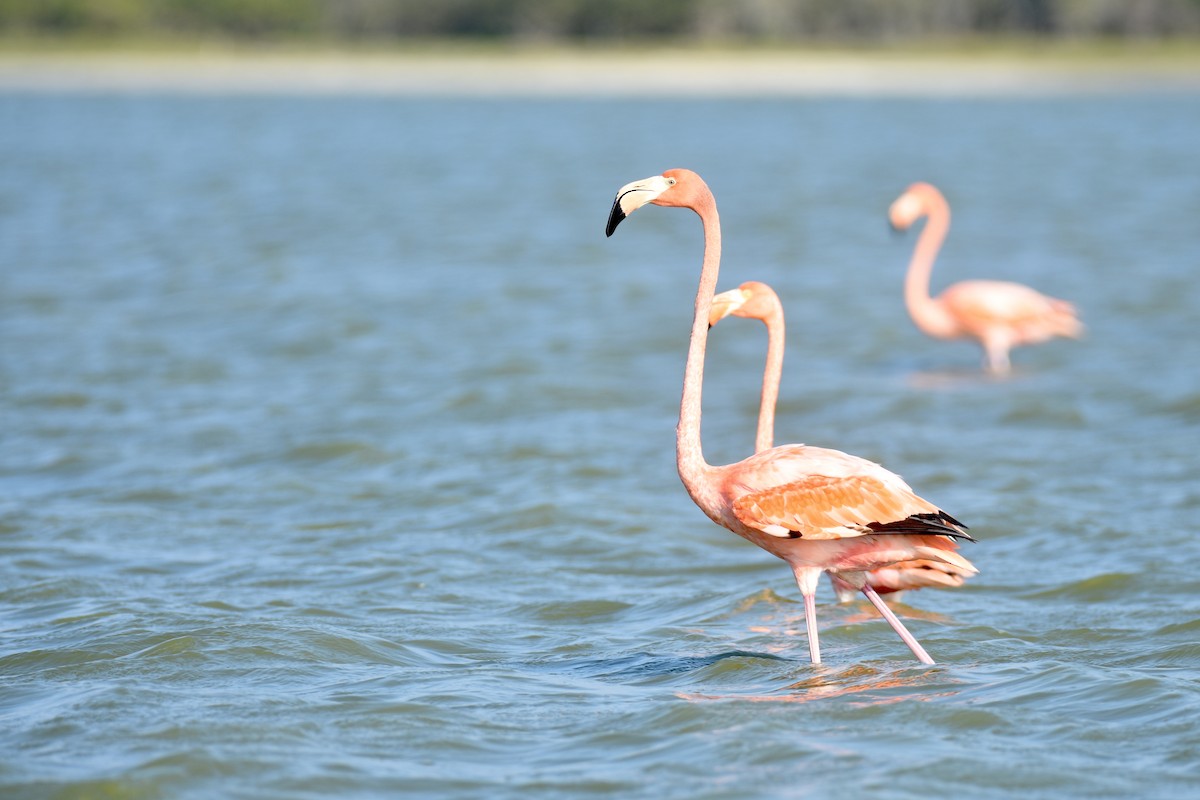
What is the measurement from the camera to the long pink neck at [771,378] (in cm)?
648

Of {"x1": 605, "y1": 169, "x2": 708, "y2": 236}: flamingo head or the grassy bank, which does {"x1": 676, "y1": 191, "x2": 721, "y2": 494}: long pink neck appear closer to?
{"x1": 605, "y1": 169, "x2": 708, "y2": 236}: flamingo head

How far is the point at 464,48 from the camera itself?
69.2 metres

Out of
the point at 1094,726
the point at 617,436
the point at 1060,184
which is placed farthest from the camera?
the point at 1060,184

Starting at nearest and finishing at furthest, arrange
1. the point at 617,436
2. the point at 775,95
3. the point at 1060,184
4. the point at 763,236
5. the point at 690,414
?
1. the point at 690,414
2. the point at 617,436
3. the point at 763,236
4. the point at 1060,184
5. the point at 775,95

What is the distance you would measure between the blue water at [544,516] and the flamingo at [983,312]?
414mm

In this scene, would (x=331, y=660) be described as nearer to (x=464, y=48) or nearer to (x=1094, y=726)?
(x=1094, y=726)

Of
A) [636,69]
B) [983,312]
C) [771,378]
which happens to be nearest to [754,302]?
[771,378]

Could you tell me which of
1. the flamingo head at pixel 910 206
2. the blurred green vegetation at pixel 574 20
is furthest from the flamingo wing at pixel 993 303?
the blurred green vegetation at pixel 574 20

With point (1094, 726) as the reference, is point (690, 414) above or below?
above

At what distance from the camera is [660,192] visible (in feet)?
17.7

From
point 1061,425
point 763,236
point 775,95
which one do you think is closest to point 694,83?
point 775,95

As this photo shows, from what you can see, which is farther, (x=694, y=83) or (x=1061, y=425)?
(x=694, y=83)

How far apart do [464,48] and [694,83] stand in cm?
1512

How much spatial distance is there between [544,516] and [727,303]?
2442 mm
